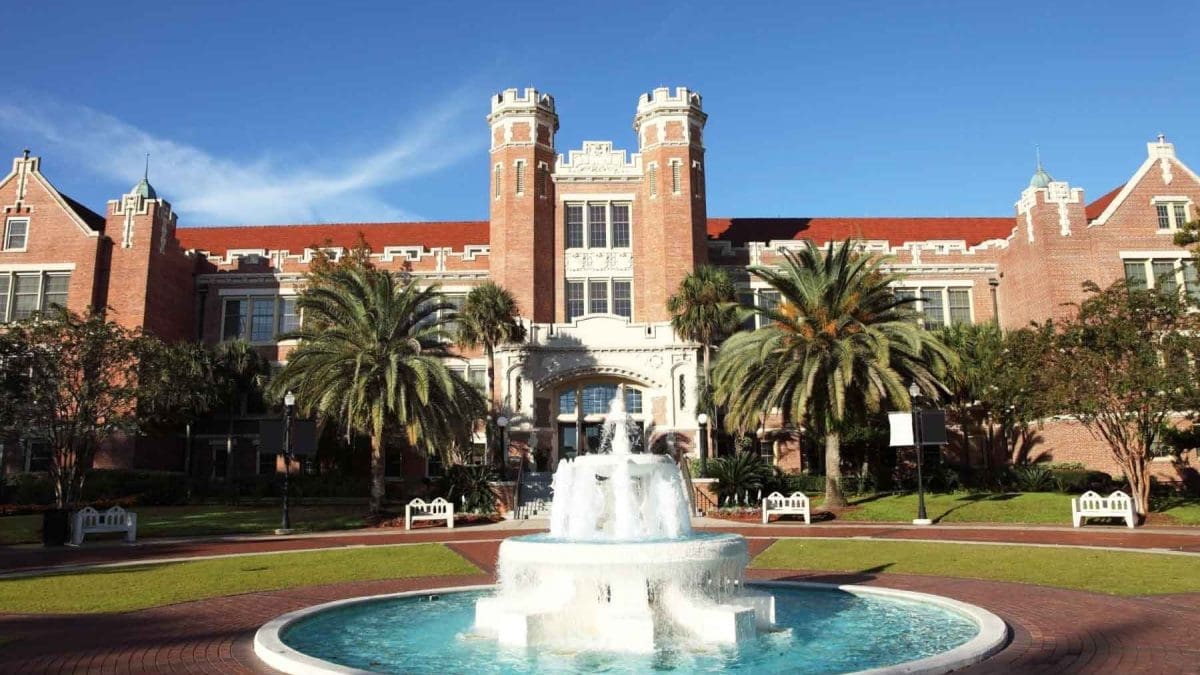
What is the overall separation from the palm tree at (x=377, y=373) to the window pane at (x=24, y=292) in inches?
724

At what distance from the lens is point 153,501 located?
116ft

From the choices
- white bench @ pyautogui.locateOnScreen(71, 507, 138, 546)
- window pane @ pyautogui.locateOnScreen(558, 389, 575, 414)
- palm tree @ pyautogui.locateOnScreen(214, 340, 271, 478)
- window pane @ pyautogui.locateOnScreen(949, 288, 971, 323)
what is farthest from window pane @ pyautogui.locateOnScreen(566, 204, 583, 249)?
white bench @ pyautogui.locateOnScreen(71, 507, 138, 546)

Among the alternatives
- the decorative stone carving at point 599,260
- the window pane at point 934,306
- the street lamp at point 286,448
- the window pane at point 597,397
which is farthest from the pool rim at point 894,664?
the window pane at point 934,306

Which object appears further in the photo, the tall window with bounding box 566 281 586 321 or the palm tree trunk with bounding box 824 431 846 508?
the tall window with bounding box 566 281 586 321

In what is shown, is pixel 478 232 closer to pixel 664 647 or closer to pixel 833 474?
pixel 833 474

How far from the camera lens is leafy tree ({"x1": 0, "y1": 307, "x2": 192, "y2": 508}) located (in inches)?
1051

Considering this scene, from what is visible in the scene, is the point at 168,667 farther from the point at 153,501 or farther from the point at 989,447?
the point at 989,447

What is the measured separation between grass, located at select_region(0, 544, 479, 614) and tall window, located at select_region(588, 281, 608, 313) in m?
23.4

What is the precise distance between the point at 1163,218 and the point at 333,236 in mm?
42041

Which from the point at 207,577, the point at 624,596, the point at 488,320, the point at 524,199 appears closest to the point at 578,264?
the point at 524,199

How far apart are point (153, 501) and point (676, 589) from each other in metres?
31.4

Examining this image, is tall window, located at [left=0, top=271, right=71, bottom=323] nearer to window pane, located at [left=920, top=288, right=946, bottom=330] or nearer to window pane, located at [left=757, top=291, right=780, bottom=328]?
window pane, located at [left=757, top=291, right=780, bottom=328]

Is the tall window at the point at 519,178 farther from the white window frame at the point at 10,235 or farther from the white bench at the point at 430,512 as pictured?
the white window frame at the point at 10,235

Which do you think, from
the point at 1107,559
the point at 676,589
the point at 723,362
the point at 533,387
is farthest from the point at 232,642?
the point at 533,387
